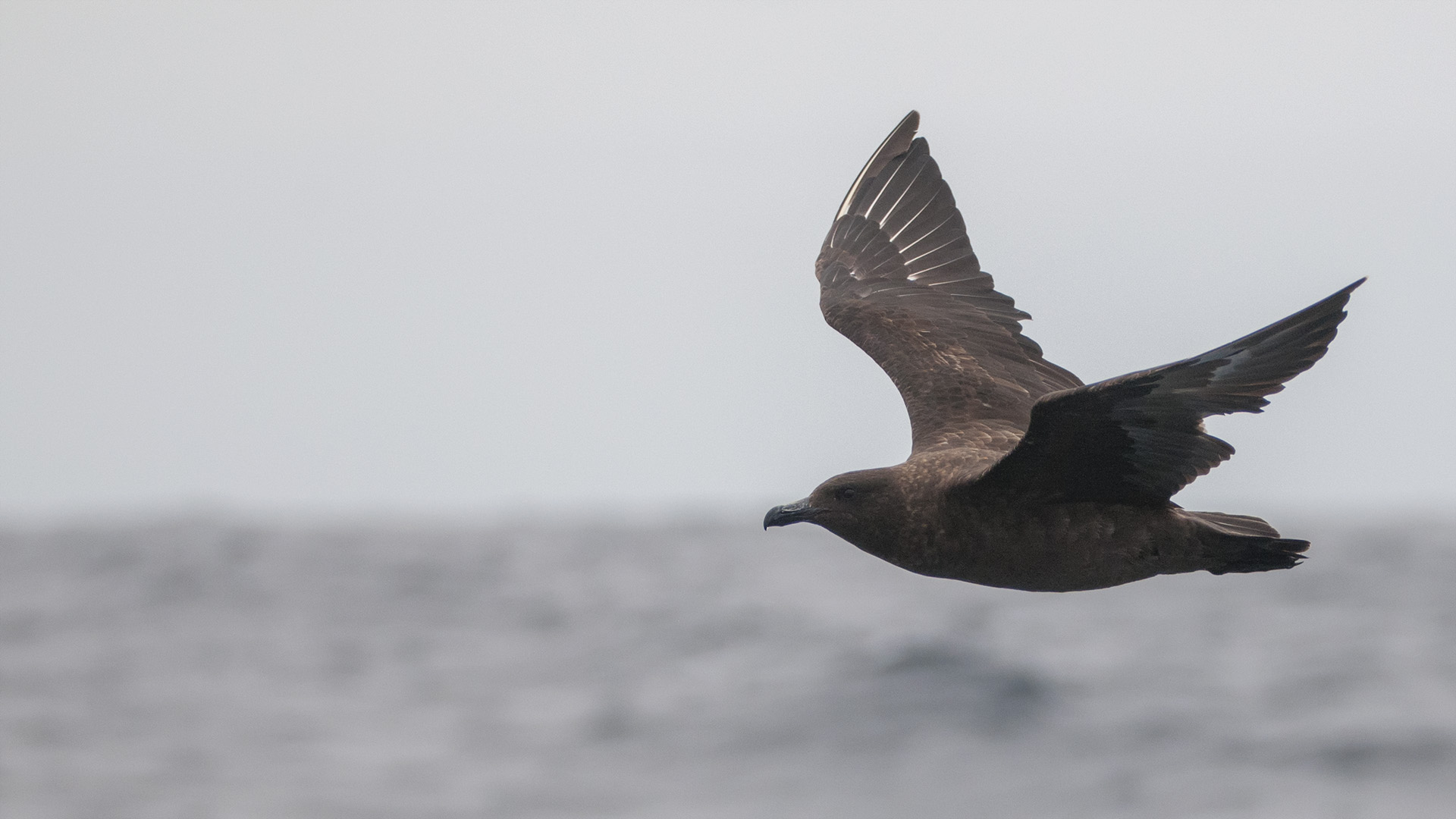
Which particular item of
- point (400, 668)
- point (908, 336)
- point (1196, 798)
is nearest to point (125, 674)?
point (400, 668)

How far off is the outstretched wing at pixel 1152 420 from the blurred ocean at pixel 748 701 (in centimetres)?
1107

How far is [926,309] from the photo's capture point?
910cm

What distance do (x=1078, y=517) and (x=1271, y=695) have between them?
48.3 ft

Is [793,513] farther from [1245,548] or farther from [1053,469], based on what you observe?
[1245,548]

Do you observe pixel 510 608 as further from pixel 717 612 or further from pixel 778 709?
pixel 778 709

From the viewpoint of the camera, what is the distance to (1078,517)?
260 inches

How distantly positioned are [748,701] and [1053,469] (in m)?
15.7

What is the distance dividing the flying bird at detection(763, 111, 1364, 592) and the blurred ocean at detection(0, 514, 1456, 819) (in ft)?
32.4

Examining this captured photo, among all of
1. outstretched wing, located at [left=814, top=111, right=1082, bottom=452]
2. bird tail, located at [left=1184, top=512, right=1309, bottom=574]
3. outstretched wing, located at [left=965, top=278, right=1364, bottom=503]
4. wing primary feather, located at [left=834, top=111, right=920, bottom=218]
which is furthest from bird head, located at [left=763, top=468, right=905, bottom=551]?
wing primary feather, located at [left=834, top=111, right=920, bottom=218]

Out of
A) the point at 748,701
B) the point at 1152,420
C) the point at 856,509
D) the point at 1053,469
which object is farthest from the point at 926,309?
the point at 748,701

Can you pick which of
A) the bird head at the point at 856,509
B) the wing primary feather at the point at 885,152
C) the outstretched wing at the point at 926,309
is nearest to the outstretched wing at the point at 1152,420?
the bird head at the point at 856,509

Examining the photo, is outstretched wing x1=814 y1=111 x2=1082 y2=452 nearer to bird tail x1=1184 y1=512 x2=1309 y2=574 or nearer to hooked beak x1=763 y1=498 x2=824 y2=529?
hooked beak x1=763 y1=498 x2=824 y2=529

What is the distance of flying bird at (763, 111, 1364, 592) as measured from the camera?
580cm

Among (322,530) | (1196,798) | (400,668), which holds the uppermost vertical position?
(322,530)
